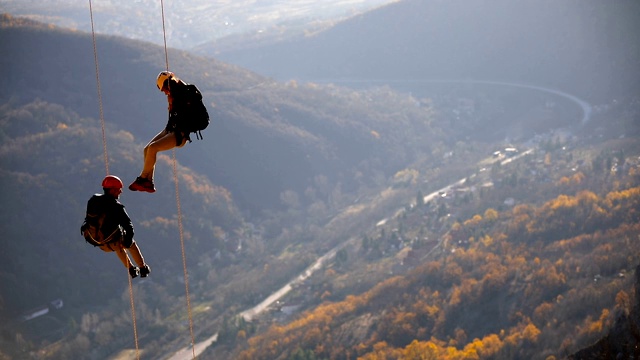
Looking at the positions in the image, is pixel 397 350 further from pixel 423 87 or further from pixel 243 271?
pixel 423 87

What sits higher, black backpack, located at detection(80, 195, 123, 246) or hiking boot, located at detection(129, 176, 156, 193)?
hiking boot, located at detection(129, 176, 156, 193)

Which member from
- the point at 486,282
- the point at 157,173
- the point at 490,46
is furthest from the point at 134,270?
Result: the point at 490,46

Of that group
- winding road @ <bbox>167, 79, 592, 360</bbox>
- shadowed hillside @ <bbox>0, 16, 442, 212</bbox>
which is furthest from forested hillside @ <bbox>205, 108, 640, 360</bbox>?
shadowed hillside @ <bbox>0, 16, 442, 212</bbox>

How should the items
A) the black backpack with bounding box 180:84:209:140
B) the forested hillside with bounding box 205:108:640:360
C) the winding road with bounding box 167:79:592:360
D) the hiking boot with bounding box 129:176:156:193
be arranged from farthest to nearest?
the winding road with bounding box 167:79:592:360
the forested hillside with bounding box 205:108:640:360
the black backpack with bounding box 180:84:209:140
the hiking boot with bounding box 129:176:156:193

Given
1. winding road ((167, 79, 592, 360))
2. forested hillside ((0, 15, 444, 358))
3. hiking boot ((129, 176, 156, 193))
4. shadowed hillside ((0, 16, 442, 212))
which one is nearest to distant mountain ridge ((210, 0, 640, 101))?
winding road ((167, 79, 592, 360))

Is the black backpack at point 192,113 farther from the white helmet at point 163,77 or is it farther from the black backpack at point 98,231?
the black backpack at point 98,231

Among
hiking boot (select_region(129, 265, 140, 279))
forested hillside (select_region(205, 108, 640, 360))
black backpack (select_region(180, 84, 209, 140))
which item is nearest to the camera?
hiking boot (select_region(129, 265, 140, 279))

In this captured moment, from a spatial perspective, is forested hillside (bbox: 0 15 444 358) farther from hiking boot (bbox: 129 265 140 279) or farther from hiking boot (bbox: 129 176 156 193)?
hiking boot (bbox: 129 176 156 193)

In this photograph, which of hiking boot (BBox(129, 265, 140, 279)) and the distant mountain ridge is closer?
hiking boot (BBox(129, 265, 140, 279))

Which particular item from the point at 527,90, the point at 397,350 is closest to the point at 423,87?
the point at 527,90

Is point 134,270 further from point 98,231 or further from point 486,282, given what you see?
point 486,282
